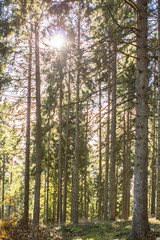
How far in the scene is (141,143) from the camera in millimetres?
6422

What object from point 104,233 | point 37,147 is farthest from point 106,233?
point 37,147

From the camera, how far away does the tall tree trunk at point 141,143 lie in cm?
623

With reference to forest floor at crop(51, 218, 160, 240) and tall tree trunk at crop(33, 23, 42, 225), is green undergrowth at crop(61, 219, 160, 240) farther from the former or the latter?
tall tree trunk at crop(33, 23, 42, 225)

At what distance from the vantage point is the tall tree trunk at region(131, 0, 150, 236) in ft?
20.4

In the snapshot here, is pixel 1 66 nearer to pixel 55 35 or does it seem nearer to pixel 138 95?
pixel 55 35

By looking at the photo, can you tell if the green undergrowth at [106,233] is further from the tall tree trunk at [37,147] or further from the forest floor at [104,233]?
the tall tree trunk at [37,147]

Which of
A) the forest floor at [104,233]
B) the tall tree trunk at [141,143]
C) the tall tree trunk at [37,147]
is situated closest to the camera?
the tall tree trunk at [141,143]

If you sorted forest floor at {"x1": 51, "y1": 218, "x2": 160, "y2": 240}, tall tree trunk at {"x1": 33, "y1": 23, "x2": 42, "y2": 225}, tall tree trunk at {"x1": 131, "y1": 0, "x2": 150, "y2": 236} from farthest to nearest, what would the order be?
tall tree trunk at {"x1": 33, "y1": 23, "x2": 42, "y2": 225} < forest floor at {"x1": 51, "y1": 218, "x2": 160, "y2": 240} < tall tree trunk at {"x1": 131, "y1": 0, "x2": 150, "y2": 236}

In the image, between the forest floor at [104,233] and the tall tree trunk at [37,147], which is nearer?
the forest floor at [104,233]

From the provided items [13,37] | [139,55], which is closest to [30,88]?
[13,37]

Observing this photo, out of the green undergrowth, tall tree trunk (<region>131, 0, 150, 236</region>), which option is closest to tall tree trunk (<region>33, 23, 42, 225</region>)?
the green undergrowth

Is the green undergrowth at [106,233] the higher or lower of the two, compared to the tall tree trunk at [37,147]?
lower

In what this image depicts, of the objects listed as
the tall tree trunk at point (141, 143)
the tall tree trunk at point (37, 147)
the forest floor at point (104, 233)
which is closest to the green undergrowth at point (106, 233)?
the forest floor at point (104, 233)

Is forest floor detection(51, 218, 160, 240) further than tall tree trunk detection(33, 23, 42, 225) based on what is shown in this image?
No
